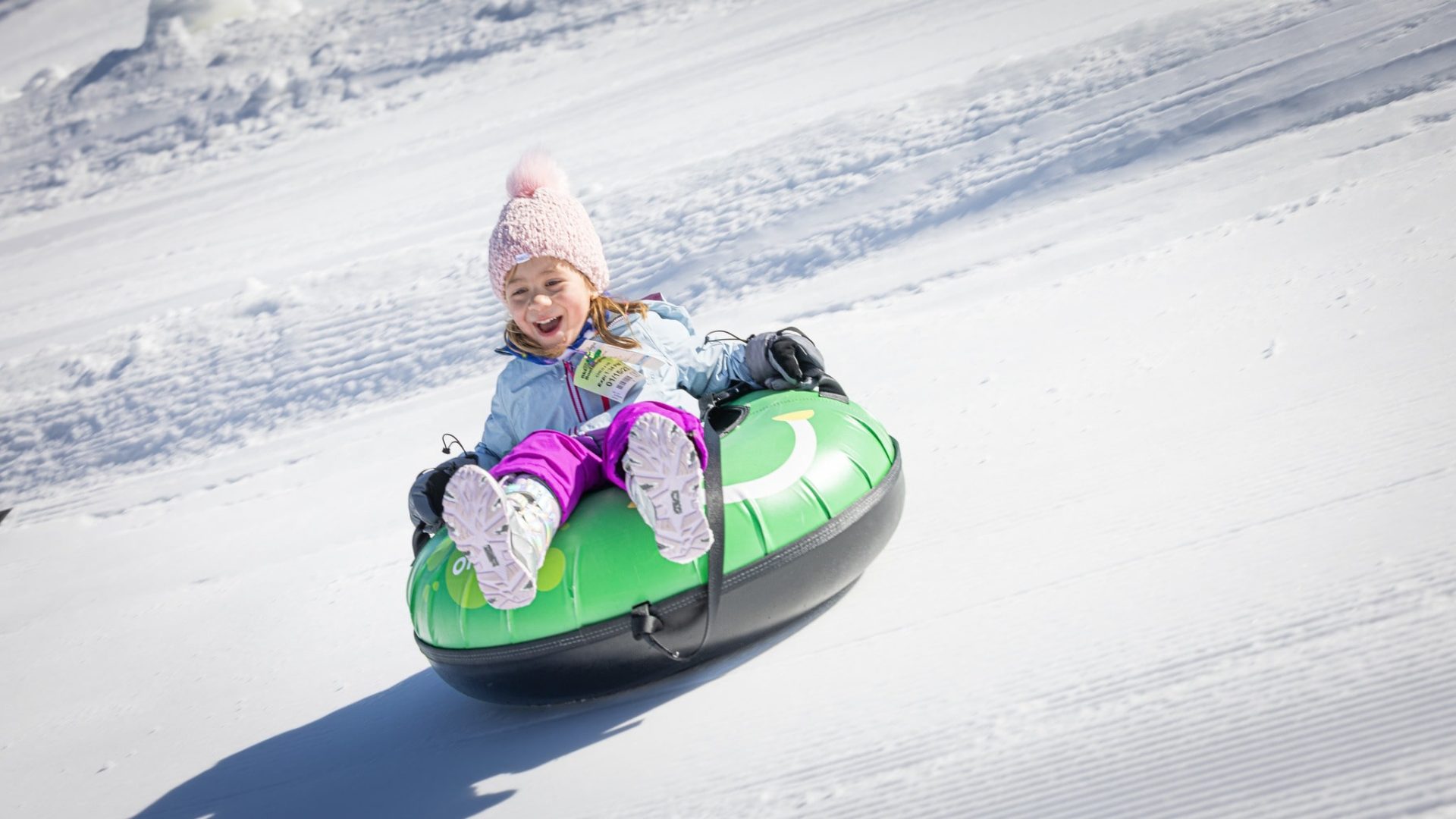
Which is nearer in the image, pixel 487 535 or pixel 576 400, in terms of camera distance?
pixel 487 535

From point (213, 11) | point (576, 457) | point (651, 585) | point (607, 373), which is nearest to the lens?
point (651, 585)

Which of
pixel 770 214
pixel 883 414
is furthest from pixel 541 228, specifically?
pixel 770 214

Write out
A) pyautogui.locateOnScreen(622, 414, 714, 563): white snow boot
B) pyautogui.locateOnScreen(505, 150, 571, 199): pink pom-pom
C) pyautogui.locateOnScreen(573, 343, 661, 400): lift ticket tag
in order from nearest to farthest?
pyautogui.locateOnScreen(622, 414, 714, 563): white snow boot < pyautogui.locateOnScreen(573, 343, 661, 400): lift ticket tag < pyautogui.locateOnScreen(505, 150, 571, 199): pink pom-pom

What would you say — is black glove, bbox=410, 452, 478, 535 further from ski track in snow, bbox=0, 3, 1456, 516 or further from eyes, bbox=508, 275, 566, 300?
ski track in snow, bbox=0, 3, 1456, 516

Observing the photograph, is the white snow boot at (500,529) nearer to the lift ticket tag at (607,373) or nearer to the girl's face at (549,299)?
the lift ticket tag at (607,373)

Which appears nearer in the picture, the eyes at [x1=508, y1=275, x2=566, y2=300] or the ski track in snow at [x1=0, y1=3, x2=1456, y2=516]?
the eyes at [x1=508, y1=275, x2=566, y2=300]

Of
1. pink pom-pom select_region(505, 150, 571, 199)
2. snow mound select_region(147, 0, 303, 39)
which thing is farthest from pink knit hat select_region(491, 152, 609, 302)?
snow mound select_region(147, 0, 303, 39)

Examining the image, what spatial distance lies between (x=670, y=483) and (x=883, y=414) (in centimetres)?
192

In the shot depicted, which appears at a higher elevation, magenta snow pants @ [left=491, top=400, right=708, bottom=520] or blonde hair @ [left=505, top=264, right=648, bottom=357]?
blonde hair @ [left=505, top=264, right=648, bottom=357]

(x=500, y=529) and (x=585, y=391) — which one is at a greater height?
(x=585, y=391)

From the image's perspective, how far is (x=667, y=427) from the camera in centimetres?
218

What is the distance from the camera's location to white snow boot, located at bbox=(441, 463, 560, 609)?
211 cm

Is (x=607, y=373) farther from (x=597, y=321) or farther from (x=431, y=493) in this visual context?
(x=431, y=493)

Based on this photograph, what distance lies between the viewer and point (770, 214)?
21.4 feet
